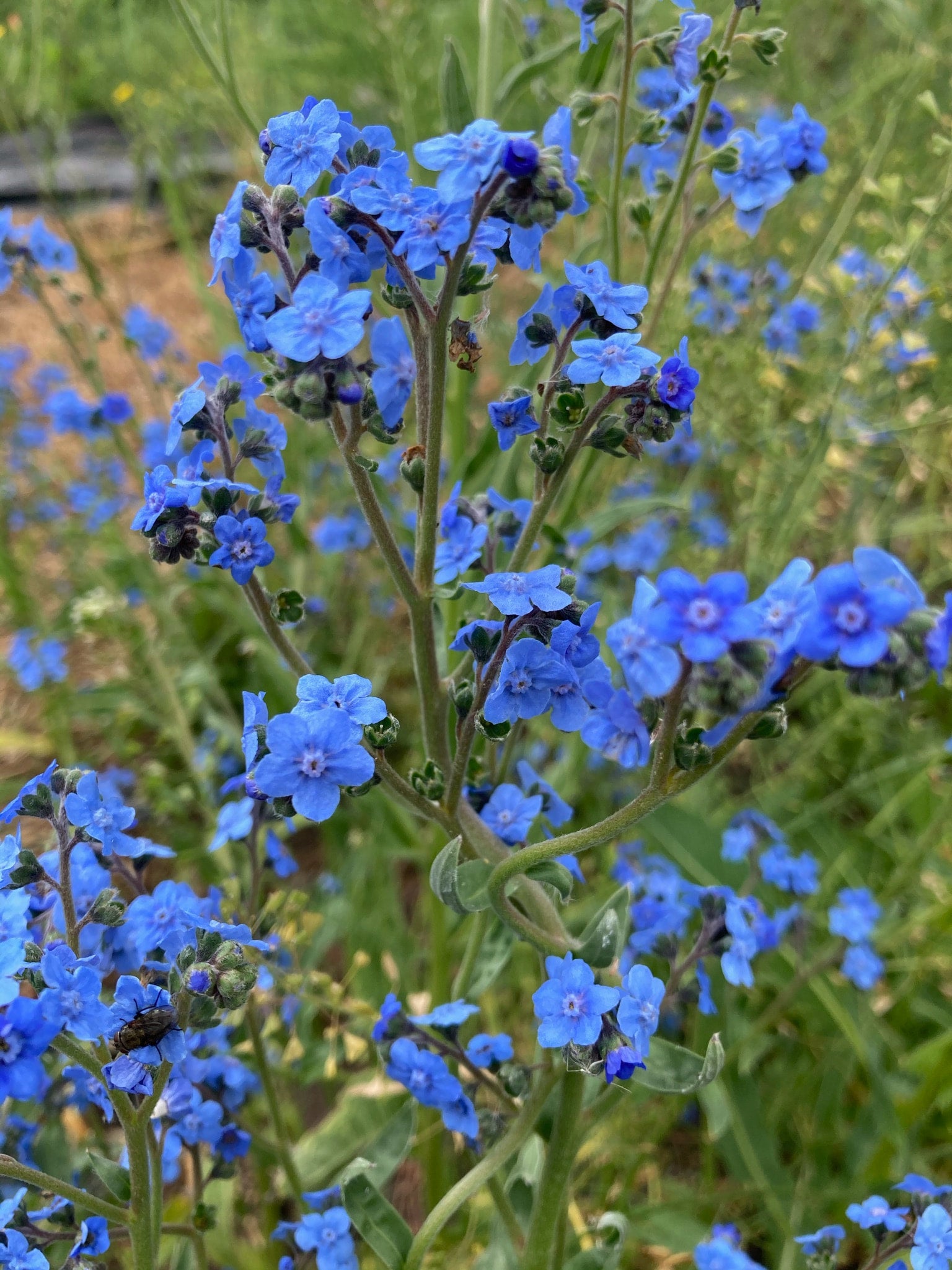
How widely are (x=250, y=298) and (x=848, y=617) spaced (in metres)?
0.95

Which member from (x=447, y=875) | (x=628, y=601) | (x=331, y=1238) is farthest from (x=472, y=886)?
(x=628, y=601)

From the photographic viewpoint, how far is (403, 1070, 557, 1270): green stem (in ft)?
5.01

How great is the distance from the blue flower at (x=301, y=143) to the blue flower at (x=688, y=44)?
0.86 m

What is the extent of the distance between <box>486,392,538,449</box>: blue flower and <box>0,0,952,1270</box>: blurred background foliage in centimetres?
82

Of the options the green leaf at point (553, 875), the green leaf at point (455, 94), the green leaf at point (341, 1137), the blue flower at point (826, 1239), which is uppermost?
the green leaf at point (455, 94)

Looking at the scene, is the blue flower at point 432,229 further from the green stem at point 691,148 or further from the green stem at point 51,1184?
the green stem at point 51,1184

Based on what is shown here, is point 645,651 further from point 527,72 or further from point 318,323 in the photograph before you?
point 527,72

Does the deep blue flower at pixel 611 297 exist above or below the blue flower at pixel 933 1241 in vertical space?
above

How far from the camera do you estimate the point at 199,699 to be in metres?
3.76

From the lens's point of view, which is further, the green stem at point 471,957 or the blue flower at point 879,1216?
the green stem at point 471,957

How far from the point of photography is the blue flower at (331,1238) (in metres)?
1.71

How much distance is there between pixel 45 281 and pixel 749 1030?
323 centimetres

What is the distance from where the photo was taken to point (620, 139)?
6.40 ft

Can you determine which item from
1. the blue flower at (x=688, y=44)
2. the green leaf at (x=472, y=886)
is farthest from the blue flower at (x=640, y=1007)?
the blue flower at (x=688, y=44)
